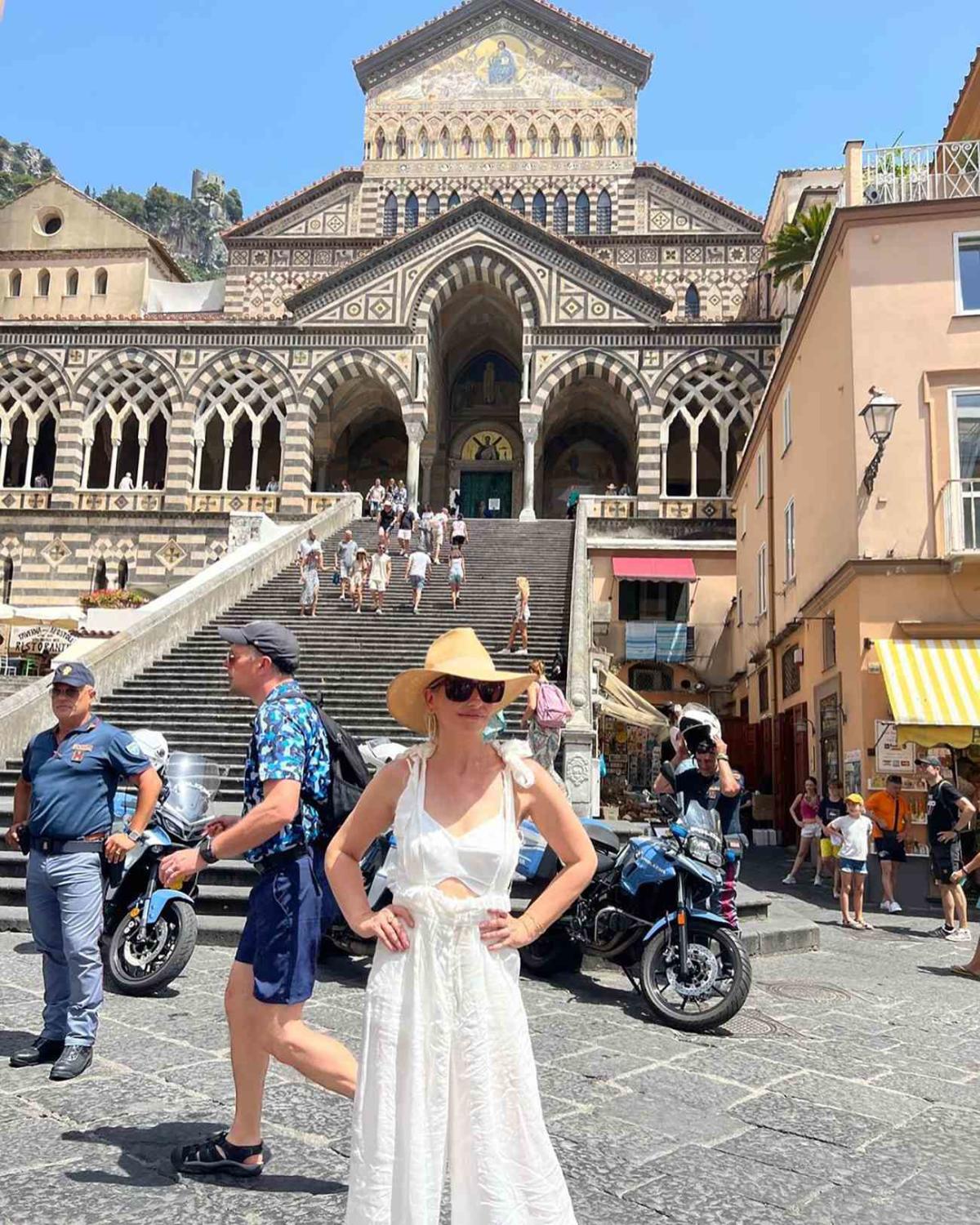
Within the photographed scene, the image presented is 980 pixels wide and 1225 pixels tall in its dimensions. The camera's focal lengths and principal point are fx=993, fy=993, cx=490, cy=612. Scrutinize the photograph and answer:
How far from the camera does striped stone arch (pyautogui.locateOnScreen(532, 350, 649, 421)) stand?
29.4m

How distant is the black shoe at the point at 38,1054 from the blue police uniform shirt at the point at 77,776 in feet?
2.94

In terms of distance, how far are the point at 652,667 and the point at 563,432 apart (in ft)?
36.3

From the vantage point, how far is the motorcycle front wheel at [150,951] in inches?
226

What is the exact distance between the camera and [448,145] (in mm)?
35969

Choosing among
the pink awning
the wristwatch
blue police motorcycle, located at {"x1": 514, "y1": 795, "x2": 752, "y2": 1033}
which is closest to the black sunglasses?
the wristwatch

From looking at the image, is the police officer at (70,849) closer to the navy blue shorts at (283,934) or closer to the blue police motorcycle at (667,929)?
the navy blue shorts at (283,934)

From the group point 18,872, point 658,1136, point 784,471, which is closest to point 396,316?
point 784,471

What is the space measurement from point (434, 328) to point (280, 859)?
2978cm

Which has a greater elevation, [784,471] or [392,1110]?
[784,471]

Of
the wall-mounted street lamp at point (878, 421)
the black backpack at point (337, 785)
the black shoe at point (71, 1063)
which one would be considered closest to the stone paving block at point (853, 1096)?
the black backpack at point (337, 785)

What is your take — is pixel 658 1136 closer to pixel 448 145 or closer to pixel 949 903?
pixel 949 903

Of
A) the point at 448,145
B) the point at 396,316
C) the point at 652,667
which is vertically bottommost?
the point at 652,667

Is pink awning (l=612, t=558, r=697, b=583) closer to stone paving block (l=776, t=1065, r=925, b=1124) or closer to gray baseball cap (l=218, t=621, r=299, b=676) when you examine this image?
stone paving block (l=776, t=1065, r=925, b=1124)

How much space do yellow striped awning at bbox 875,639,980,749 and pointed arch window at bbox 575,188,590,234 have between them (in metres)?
27.0
